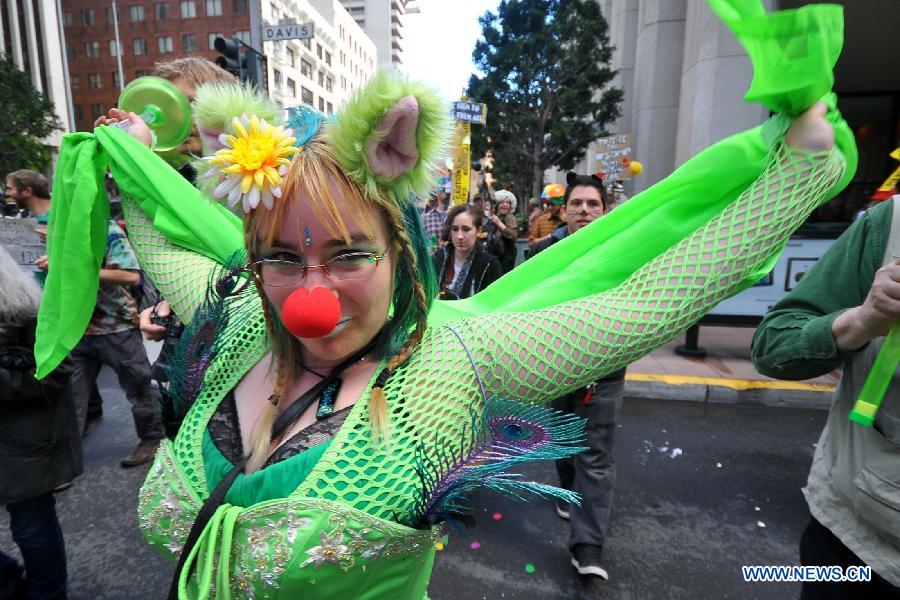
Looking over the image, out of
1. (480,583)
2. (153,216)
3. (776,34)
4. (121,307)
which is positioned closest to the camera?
(776,34)

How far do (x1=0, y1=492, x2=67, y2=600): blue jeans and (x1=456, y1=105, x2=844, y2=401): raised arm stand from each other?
224cm

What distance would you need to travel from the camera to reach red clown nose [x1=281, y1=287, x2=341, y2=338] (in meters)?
0.83

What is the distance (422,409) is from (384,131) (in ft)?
1.64

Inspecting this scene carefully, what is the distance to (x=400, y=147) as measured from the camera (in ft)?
2.88

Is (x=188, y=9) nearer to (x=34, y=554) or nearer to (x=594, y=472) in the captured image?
(x=34, y=554)

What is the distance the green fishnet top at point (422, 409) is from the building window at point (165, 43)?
52.6m

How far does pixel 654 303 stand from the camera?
93 cm

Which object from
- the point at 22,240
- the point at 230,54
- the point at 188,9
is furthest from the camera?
the point at 188,9

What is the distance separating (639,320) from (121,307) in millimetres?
3607

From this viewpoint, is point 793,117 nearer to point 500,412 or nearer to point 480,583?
point 500,412

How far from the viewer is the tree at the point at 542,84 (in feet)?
52.0

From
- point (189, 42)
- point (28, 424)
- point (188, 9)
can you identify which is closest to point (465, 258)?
point (28, 424)

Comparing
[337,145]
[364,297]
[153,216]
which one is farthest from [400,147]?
[153,216]

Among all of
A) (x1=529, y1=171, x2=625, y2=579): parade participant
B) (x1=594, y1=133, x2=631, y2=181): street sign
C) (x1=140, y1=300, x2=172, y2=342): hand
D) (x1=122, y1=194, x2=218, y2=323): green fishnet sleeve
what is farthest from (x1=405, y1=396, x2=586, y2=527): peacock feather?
(x1=594, y1=133, x2=631, y2=181): street sign
